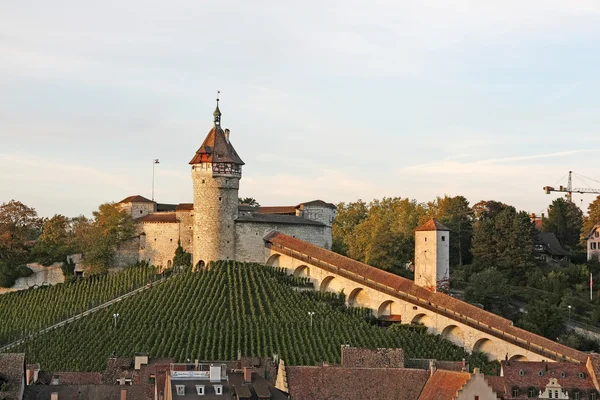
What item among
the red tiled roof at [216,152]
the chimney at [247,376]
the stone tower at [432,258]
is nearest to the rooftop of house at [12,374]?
the chimney at [247,376]

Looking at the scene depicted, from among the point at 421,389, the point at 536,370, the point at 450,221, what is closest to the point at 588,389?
the point at 536,370

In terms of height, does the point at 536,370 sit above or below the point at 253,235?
below

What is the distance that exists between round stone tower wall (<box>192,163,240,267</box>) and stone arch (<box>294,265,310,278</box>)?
545cm

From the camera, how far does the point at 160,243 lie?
349 ft

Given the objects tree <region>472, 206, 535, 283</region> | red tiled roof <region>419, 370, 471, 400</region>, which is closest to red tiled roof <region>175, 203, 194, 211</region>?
tree <region>472, 206, 535, 283</region>

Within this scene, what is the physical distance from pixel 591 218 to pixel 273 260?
A: 3649 cm

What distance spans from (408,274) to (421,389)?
164 ft

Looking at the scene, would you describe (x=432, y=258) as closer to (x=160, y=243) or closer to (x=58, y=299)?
(x=160, y=243)

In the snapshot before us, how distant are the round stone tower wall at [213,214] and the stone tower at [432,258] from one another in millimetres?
16593

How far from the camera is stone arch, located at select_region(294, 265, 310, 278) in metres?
100

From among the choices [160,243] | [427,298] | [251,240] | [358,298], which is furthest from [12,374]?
[160,243]

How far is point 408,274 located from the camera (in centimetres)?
10838

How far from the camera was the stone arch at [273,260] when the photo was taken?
10250cm

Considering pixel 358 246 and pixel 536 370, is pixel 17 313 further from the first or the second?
pixel 536 370
